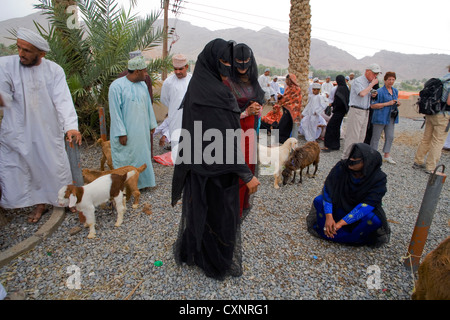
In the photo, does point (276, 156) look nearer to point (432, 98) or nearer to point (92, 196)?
point (92, 196)

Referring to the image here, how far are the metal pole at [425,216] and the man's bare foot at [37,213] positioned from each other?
413cm

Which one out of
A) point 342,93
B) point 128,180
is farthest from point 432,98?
A: point 128,180

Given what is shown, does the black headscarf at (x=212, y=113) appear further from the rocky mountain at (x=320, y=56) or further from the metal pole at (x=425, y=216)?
the rocky mountain at (x=320, y=56)

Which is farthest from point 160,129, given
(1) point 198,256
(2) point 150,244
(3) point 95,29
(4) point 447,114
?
(4) point 447,114

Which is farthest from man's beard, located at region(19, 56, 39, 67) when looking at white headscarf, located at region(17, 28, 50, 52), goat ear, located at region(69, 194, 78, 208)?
goat ear, located at region(69, 194, 78, 208)

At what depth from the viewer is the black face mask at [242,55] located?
2.58 m

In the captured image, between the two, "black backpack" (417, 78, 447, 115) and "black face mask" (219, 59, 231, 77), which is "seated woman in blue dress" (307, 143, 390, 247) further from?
"black backpack" (417, 78, 447, 115)

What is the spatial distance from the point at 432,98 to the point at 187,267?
5.70 m

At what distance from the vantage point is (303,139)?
862cm

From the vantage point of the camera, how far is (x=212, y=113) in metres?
2.03

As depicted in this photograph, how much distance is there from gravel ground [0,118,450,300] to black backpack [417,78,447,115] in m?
2.54

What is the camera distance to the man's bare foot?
332 centimetres

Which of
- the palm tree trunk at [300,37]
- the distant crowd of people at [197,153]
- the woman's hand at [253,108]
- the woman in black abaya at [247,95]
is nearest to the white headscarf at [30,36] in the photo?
the distant crowd of people at [197,153]
